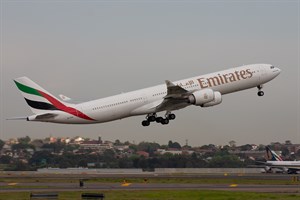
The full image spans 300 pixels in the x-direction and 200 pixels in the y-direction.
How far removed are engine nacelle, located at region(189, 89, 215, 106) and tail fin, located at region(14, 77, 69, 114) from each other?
734 inches

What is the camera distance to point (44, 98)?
3538 inches

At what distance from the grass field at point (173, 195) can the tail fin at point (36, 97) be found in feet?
70.8

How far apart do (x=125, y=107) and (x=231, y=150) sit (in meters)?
88.5

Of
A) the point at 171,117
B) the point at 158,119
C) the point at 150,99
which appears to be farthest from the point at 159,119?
the point at 150,99

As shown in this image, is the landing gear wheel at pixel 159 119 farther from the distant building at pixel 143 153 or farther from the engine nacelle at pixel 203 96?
the distant building at pixel 143 153

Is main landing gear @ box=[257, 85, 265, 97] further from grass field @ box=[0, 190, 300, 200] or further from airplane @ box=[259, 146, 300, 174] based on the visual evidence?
grass field @ box=[0, 190, 300, 200]

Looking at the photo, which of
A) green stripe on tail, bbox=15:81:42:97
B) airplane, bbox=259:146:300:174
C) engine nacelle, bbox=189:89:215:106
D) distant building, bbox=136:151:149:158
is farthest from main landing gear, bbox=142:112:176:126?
distant building, bbox=136:151:149:158

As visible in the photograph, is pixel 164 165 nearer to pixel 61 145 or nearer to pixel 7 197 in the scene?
pixel 61 145

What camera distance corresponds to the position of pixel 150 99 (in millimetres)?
94625

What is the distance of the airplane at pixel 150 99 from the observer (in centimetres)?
8925

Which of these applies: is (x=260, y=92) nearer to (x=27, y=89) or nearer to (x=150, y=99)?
(x=150, y=99)

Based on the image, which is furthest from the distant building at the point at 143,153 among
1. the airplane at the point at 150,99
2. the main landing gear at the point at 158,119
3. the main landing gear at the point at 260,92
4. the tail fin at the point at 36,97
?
the tail fin at the point at 36,97

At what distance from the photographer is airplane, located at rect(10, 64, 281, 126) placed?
89.2 meters

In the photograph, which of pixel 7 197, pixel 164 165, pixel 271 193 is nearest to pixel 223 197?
pixel 271 193
